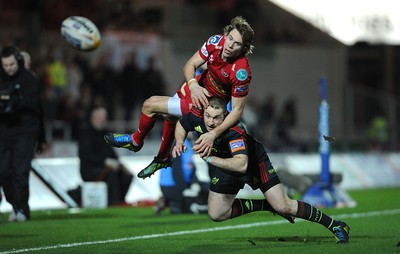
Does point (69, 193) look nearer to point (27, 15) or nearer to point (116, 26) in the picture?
point (27, 15)

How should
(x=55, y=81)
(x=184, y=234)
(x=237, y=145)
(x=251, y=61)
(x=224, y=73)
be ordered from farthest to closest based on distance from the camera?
1. (x=251, y=61)
2. (x=55, y=81)
3. (x=184, y=234)
4. (x=224, y=73)
5. (x=237, y=145)

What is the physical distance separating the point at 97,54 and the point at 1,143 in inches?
417

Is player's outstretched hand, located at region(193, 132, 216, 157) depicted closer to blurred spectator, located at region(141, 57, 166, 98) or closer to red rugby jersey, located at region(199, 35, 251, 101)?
red rugby jersey, located at region(199, 35, 251, 101)

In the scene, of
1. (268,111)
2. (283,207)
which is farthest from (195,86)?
(268,111)

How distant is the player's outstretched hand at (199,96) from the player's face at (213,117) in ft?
0.48

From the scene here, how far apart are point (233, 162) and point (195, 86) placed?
110 centimetres

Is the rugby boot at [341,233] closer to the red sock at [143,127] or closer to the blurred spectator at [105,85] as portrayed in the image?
the red sock at [143,127]

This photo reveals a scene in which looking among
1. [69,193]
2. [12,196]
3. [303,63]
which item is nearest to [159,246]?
[12,196]

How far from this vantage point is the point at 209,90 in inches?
398

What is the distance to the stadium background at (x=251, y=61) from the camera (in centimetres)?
2131

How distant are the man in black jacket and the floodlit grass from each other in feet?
1.41

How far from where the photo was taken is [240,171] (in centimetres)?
915

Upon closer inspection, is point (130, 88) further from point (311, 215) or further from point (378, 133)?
point (311, 215)

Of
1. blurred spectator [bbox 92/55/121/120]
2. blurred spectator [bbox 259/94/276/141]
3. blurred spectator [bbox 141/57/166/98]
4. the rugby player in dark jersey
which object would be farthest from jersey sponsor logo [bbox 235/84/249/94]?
blurred spectator [bbox 259/94/276/141]
